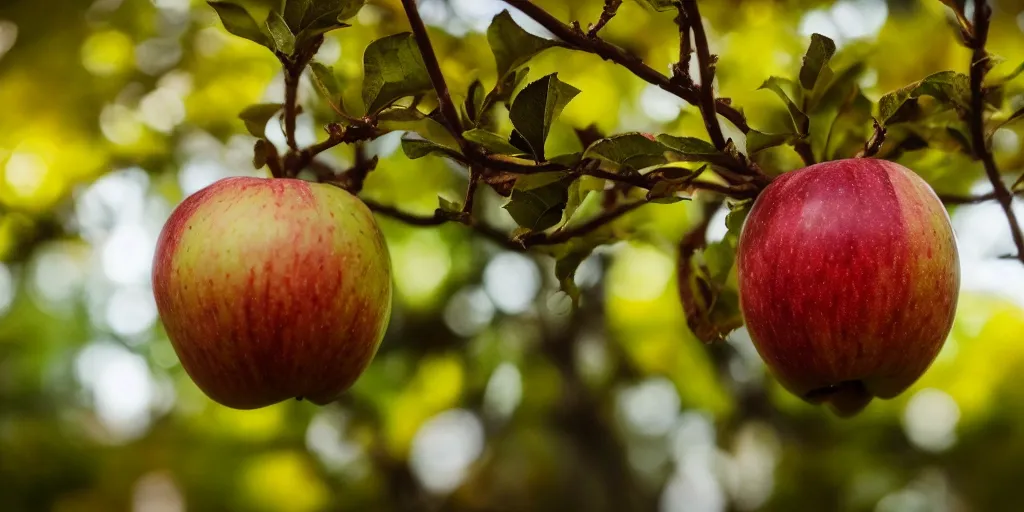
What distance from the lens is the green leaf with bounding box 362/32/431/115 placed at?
1.71ft

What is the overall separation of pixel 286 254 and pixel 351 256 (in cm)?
5

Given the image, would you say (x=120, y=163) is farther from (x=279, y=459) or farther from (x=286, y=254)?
(x=286, y=254)

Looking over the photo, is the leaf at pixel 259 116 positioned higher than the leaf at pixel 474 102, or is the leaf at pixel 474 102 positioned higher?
the leaf at pixel 474 102

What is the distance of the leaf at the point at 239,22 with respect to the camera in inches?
22.4

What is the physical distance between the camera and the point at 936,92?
1.84ft

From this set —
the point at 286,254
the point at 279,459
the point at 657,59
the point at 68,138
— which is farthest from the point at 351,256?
the point at 279,459

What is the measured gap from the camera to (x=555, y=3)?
1.13 metres

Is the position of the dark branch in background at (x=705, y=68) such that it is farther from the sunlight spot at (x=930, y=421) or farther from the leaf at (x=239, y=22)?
the sunlight spot at (x=930, y=421)

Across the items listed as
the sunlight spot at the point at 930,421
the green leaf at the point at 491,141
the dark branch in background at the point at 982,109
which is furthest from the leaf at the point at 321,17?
the sunlight spot at the point at 930,421

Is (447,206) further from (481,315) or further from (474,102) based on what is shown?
(481,315)

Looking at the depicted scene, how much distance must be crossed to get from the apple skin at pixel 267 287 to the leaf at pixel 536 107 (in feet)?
0.52

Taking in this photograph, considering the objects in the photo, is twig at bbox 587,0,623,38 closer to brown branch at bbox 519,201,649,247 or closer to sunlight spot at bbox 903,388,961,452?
brown branch at bbox 519,201,649,247

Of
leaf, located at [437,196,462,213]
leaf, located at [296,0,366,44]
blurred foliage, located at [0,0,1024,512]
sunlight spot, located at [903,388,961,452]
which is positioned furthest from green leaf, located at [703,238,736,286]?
sunlight spot, located at [903,388,961,452]

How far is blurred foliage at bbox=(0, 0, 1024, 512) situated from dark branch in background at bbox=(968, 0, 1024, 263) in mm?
16
